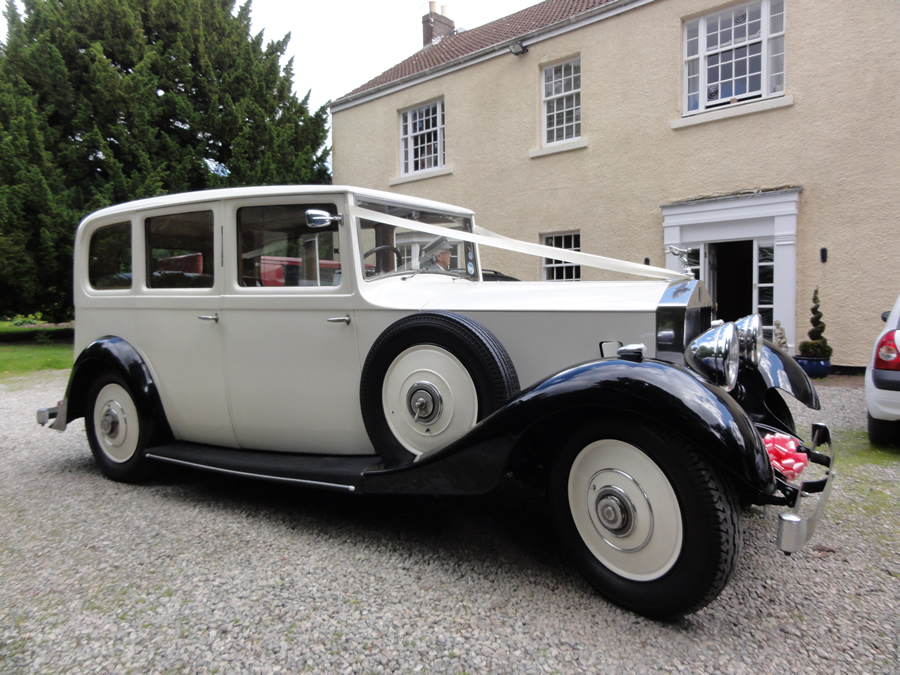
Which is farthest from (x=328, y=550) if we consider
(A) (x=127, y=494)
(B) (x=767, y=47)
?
(B) (x=767, y=47)

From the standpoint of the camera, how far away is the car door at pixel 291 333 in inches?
124

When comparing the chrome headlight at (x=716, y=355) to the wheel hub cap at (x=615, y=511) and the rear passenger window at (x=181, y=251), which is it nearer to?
the wheel hub cap at (x=615, y=511)

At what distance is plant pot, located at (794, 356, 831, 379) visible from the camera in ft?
27.4

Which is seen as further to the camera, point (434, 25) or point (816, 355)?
point (434, 25)

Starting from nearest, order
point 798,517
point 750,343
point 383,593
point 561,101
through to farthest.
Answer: point 798,517 → point 383,593 → point 750,343 → point 561,101

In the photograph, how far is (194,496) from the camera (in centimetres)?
366

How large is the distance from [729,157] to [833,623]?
356 inches

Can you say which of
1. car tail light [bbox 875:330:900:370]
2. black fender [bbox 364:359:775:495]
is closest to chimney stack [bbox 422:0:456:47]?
car tail light [bbox 875:330:900:370]

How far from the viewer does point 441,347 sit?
2744 mm

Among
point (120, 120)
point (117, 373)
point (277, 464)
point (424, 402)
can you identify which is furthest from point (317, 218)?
point (120, 120)

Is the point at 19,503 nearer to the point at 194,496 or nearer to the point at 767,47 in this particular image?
the point at 194,496

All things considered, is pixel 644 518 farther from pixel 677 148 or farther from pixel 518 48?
pixel 518 48

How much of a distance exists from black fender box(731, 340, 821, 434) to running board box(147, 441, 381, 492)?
6.64ft

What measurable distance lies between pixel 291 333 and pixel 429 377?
929 mm
